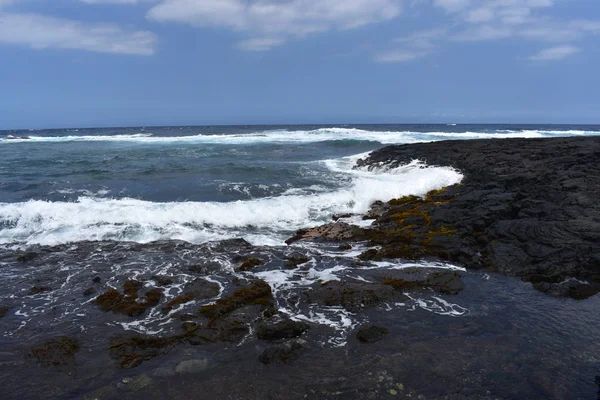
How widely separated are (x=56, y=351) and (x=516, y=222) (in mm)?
11949

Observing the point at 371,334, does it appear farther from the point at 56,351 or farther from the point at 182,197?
the point at 182,197

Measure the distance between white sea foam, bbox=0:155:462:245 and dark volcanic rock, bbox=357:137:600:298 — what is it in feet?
8.31

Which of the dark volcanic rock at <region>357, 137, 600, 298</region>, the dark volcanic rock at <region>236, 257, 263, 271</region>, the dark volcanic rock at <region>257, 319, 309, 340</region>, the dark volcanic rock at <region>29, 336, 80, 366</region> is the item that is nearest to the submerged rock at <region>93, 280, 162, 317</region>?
the dark volcanic rock at <region>29, 336, 80, 366</region>

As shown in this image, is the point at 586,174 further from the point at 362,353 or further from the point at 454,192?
the point at 362,353

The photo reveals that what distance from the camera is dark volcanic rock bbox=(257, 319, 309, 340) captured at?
6871mm

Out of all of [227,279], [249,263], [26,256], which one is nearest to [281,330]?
[227,279]

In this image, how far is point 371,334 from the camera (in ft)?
22.2

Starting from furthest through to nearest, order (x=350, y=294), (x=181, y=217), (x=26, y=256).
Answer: (x=181, y=217), (x=26, y=256), (x=350, y=294)

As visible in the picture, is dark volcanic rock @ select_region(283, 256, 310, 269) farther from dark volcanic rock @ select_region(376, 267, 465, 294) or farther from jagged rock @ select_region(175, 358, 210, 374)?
jagged rock @ select_region(175, 358, 210, 374)

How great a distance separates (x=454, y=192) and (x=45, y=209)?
1678cm

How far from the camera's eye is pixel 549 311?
25.1 feet

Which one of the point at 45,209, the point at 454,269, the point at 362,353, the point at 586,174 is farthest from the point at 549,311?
the point at 45,209

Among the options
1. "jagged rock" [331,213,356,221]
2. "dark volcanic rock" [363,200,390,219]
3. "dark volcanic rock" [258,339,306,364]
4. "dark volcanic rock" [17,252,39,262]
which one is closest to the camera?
"dark volcanic rock" [258,339,306,364]

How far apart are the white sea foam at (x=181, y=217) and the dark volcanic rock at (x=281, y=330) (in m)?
5.61
